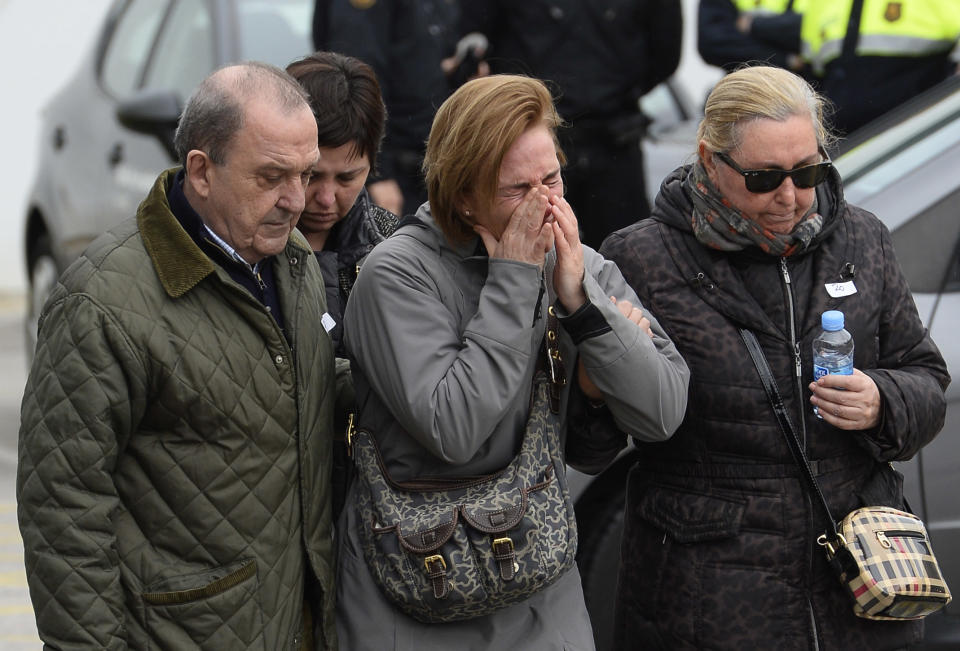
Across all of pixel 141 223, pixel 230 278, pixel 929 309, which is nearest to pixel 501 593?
pixel 230 278

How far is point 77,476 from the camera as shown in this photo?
220 centimetres

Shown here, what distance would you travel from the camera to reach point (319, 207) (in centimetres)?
290

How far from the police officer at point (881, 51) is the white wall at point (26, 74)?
7.07 metres

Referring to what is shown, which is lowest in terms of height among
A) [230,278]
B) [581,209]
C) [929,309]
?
[581,209]


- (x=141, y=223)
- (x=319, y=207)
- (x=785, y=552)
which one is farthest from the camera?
(x=319, y=207)

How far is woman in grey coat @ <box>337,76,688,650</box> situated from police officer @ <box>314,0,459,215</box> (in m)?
2.27

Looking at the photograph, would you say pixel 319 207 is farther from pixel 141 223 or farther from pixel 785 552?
pixel 785 552

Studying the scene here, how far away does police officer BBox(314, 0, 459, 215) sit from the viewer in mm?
4766

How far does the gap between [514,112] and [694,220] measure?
522mm

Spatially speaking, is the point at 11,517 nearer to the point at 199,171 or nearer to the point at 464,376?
the point at 199,171

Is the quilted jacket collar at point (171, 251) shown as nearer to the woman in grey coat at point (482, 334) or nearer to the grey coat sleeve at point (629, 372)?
the woman in grey coat at point (482, 334)

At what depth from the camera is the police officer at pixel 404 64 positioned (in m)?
4.77

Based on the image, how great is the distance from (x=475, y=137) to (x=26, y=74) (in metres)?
9.17

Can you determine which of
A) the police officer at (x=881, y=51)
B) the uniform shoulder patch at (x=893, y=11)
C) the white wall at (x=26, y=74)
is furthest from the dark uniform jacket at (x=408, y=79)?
the white wall at (x=26, y=74)
